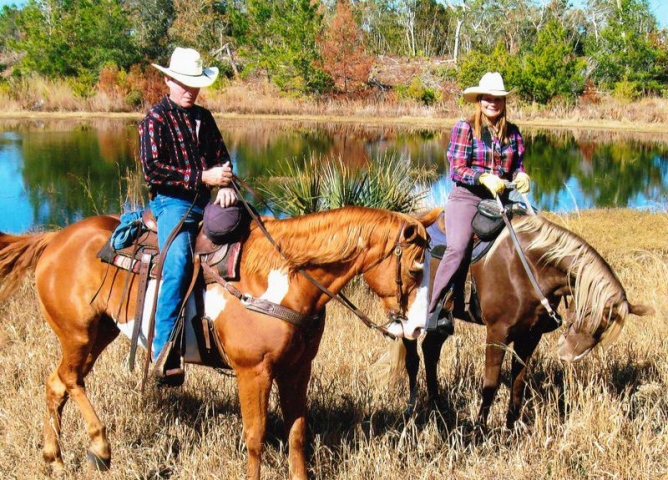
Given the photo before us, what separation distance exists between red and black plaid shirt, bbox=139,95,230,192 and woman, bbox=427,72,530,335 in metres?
2.04

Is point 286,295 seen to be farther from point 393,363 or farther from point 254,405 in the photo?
point 393,363

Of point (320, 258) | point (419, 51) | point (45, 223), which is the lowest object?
point (45, 223)

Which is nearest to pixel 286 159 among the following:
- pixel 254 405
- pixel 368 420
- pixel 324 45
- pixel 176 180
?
pixel 368 420

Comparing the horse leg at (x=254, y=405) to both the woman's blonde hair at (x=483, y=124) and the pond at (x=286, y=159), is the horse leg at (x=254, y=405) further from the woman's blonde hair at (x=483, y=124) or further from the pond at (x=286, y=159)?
the pond at (x=286, y=159)

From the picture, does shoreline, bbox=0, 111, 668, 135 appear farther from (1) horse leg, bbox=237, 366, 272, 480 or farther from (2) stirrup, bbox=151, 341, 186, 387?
(1) horse leg, bbox=237, 366, 272, 480

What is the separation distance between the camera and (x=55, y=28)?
4669 centimetres

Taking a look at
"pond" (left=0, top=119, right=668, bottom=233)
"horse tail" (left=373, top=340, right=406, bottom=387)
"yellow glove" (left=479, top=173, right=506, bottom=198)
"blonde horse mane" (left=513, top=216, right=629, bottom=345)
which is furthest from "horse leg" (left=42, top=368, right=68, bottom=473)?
"pond" (left=0, top=119, right=668, bottom=233)

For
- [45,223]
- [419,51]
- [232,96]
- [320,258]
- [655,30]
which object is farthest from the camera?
[419,51]

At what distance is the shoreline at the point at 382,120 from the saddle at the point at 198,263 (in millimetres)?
32384

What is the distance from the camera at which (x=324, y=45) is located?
2005 inches

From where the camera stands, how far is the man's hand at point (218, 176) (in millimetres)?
3426

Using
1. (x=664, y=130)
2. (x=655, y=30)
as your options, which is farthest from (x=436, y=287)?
(x=655, y=30)

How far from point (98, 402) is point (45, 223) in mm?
9321

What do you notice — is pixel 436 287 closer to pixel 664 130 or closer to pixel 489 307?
pixel 489 307
